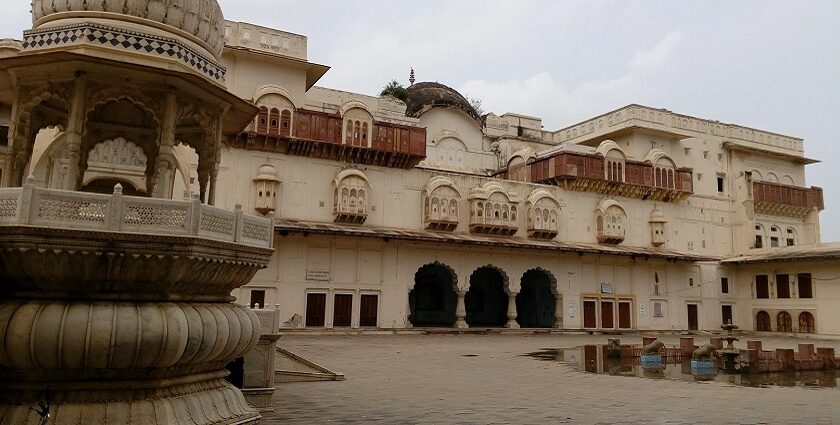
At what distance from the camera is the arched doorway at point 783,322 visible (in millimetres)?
32531

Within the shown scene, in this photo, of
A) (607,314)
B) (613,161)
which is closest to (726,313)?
(607,314)

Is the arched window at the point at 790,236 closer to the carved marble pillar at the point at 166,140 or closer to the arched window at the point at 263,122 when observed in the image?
the arched window at the point at 263,122

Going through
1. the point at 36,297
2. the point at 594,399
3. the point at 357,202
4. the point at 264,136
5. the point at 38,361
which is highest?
the point at 264,136

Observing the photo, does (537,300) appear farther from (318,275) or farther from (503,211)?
(318,275)

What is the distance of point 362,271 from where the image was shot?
25297 mm

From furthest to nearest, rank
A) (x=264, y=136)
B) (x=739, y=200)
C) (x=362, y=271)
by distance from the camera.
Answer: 1. (x=739, y=200)
2. (x=362, y=271)
3. (x=264, y=136)

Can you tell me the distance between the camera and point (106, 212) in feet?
22.8

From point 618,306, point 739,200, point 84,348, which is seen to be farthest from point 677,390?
point 739,200

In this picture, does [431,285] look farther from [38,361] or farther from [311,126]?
[38,361]

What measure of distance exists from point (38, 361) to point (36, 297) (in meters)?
0.75

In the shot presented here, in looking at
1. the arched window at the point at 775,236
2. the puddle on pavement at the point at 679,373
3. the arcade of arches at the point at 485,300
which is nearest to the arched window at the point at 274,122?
the arcade of arches at the point at 485,300

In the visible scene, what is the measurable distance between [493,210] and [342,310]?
324 inches

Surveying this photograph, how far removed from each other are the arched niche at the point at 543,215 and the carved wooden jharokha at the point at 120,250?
831 inches

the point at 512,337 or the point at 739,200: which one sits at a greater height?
the point at 739,200
